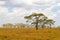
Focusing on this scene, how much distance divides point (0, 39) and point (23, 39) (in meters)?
2.87

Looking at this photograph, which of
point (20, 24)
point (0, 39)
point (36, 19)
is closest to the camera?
point (0, 39)

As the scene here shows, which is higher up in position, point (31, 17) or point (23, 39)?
point (31, 17)

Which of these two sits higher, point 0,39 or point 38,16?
point 38,16

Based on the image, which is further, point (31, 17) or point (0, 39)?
point (31, 17)

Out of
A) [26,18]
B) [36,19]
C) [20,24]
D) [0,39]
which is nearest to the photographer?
[0,39]

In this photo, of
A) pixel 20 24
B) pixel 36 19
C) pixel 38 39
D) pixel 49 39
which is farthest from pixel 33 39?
pixel 20 24

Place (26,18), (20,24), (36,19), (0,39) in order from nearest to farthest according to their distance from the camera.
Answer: (0,39) → (36,19) → (26,18) → (20,24)

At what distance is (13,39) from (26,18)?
37016 mm

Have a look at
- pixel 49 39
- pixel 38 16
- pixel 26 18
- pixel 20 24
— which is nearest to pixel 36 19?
pixel 38 16

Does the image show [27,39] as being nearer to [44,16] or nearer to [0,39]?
[0,39]

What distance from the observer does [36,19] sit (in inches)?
2101

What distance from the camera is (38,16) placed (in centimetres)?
5438

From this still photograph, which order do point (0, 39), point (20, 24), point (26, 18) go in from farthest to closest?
point (20, 24)
point (26, 18)
point (0, 39)

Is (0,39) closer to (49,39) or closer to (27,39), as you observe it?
(27,39)
